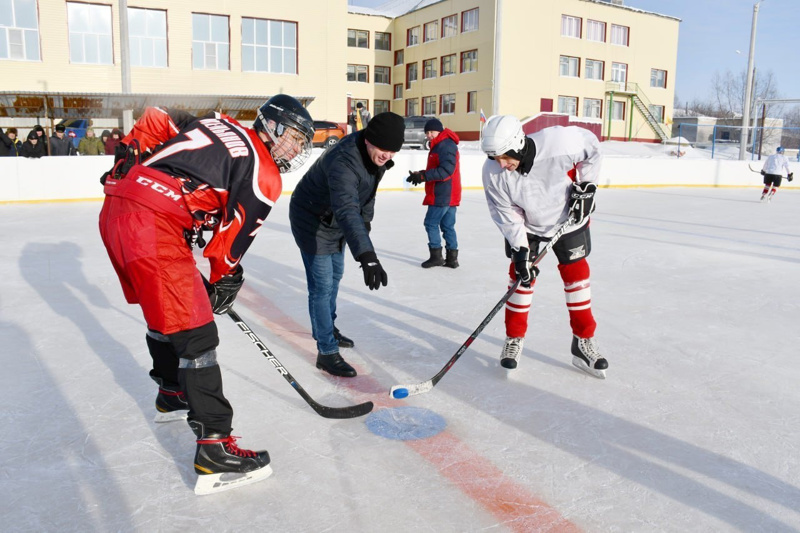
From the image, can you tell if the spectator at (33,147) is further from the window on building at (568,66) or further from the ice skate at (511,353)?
the window on building at (568,66)

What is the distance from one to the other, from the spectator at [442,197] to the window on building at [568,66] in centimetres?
2884

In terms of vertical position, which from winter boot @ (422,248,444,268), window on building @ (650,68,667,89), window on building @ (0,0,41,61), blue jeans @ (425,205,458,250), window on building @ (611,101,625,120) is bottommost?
winter boot @ (422,248,444,268)

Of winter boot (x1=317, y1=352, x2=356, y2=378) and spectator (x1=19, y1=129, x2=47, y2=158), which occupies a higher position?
spectator (x1=19, y1=129, x2=47, y2=158)

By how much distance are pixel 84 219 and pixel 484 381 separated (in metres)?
7.03

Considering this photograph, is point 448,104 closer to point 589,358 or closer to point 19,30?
point 19,30

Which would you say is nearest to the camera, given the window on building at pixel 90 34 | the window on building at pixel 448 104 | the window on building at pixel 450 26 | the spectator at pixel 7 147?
the spectator at pixel 7 147

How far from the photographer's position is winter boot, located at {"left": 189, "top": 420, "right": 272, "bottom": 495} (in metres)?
2.19

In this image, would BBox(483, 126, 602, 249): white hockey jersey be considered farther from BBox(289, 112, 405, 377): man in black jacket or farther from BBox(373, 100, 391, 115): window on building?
BBox(373, 100, 391, 115): window on building

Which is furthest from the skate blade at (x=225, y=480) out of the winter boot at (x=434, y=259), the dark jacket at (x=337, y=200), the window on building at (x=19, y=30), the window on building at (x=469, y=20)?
the window on building at (x=469, y=20)

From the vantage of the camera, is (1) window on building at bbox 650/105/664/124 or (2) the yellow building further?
(1) window on building at bbox 650/105/664/124

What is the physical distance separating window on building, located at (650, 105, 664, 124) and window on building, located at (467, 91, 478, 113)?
10.8 metres

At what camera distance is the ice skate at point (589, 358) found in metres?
3.27

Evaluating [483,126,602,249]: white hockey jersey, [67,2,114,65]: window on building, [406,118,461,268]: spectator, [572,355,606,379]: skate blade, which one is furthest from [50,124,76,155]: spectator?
[572,355,606,379]: skate blade

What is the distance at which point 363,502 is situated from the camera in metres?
2.11
